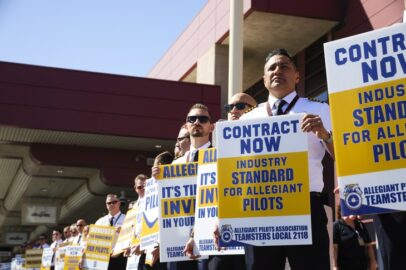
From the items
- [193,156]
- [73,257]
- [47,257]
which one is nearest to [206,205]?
[193,156]

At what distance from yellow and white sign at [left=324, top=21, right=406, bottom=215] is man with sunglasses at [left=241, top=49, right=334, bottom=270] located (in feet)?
1.11

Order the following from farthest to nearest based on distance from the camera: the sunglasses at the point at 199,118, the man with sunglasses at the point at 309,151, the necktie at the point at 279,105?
the sunglasses at the point at 199,118, the necktie at the point at 279,105, the man with sunglasses at the point at 309,151

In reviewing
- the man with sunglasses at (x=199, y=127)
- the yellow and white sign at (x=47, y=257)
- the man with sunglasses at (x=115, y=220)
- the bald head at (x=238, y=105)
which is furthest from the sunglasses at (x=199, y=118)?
the yellow and white sign at (x=47, y=257)

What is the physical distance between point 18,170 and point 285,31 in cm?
1437

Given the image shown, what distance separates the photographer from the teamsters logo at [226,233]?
379 cm

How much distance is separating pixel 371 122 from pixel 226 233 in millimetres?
1136

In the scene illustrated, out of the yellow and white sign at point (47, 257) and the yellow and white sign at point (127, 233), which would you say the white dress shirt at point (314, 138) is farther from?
the yellow and white sign at point (47, 257)

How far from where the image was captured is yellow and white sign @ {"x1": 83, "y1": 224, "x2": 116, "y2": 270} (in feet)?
34.3

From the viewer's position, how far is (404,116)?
3.21 m

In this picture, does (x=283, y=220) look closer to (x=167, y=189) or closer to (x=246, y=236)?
(x=246, y=236)

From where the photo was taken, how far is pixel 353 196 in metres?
3.23

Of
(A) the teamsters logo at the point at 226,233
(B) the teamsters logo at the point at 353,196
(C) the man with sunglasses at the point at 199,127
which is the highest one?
(C) the man with sunglasses at the point at 199,127

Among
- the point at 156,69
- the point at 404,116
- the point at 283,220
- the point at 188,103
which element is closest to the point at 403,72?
the point at 404,116

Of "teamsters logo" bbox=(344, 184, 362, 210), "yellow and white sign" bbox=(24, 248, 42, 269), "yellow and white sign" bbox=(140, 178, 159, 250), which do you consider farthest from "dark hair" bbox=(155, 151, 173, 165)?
"yellow and white sign" bbox=(24, 248, 42, 269)
